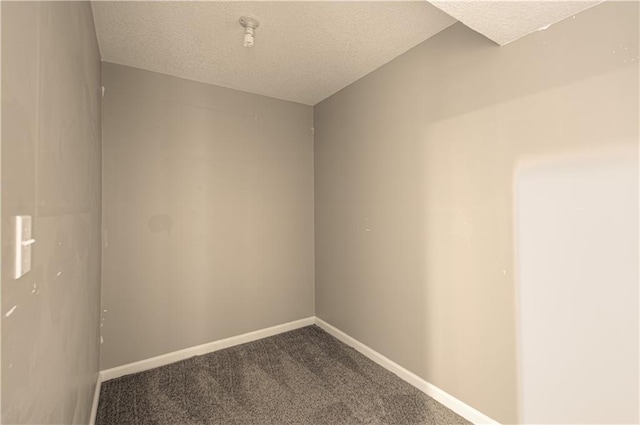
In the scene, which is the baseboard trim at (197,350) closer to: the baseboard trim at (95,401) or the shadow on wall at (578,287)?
the baseboard trim at (95,401)

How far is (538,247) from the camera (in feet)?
4.95

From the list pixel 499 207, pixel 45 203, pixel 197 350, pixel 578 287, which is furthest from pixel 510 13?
pixel 197 350

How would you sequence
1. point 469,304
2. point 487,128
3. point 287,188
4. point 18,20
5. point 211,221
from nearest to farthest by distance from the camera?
point 18,20
point 487,128
point 469,304
point 211,221
point 287,188

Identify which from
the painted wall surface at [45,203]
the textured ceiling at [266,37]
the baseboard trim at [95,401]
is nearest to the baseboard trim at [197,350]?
the baseboard trim at [95,401]

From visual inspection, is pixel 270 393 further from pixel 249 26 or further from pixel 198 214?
pixel 249 26

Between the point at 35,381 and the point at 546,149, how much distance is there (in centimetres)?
211

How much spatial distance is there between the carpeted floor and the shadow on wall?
663 millimetres

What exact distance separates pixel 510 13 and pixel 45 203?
6.46ft

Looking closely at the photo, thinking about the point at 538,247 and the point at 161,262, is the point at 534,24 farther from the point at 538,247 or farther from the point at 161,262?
the point at 161,262

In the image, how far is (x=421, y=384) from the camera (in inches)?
82.8

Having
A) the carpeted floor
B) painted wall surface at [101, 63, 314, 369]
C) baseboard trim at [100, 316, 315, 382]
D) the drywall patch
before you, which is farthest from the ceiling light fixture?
baseboard trim at [100, 316, 315, 382]

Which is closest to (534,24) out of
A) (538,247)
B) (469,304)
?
(538,247)

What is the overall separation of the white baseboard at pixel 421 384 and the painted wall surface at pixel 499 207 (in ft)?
0.16

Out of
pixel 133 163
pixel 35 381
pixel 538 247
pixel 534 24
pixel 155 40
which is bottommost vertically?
pixel 35 381
